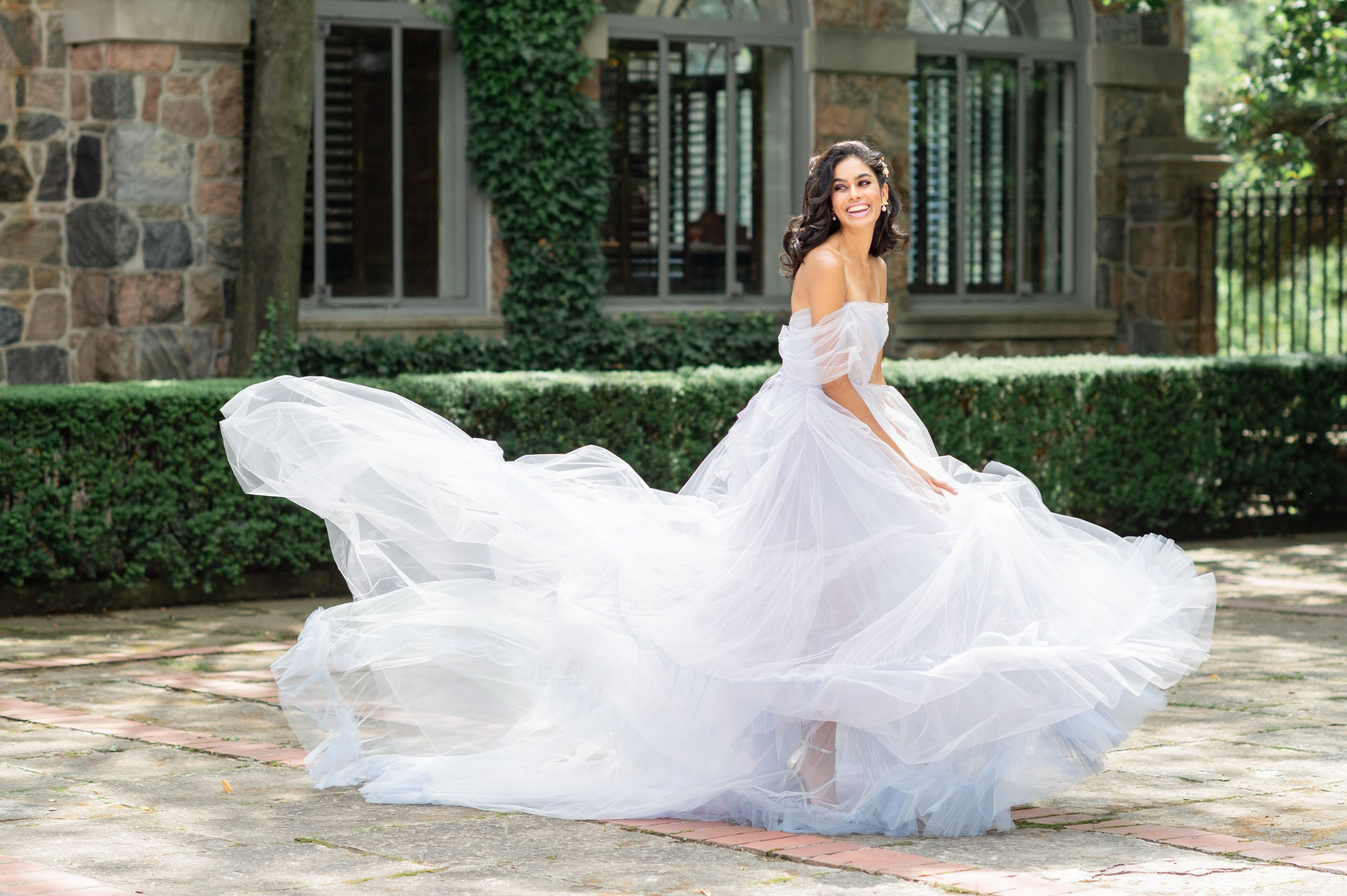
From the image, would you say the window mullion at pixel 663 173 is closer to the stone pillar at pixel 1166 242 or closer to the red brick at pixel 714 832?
the stone pillar at pixel 1166 242

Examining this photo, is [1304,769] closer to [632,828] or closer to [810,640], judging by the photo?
[810,640]

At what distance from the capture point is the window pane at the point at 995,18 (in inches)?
561

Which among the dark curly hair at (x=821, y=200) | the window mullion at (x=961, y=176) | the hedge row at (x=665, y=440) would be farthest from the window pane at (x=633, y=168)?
the dark curly hair at (x=821, y=200)

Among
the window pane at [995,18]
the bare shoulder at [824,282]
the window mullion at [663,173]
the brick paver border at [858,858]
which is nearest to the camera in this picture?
the brick paver border at [858,858]

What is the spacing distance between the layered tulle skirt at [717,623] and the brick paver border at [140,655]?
243 cm

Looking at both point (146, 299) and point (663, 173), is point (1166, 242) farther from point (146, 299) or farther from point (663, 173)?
point (146, 299)

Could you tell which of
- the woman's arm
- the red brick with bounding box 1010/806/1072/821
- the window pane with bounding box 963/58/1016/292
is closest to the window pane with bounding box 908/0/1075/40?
the window pane with bounding box 963/58/1016/292

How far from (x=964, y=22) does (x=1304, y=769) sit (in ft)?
32.7

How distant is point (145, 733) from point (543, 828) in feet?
6.41

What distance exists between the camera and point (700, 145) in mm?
13430

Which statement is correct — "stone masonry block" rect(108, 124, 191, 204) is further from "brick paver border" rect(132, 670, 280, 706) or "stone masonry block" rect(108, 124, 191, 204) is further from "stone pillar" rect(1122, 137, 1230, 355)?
"stone pillar" rect(1122, 137, 1230, 355)

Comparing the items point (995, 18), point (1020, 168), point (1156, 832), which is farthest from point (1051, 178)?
point (1156, 832)

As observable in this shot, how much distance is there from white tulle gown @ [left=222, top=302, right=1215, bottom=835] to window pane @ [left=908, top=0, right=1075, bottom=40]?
370 inches

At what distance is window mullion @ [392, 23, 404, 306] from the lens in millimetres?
12102
